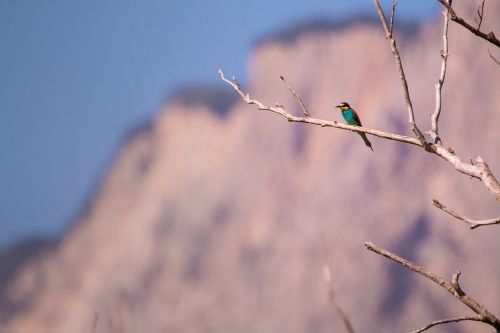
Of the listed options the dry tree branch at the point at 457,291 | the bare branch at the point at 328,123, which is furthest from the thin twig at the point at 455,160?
the dry tree branch at the point at 457,291

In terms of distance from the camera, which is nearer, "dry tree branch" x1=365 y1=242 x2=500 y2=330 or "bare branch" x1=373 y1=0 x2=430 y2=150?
"dry tree branch" x1=365 y1=242 x2=500 y2=330

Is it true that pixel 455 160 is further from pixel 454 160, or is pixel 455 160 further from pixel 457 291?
pixel 457 291

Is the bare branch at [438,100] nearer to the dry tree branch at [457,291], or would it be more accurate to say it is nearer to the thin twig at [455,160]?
the thin twig at [455,160]

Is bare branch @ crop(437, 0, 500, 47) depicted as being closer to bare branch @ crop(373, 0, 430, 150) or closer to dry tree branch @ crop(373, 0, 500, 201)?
dry tree branch @ crop(373, 0, 500, 201)

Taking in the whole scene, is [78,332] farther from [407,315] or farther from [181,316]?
[407,315]

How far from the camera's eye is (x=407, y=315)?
24312 millimetres

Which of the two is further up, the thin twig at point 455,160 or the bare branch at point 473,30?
the bare branch at point 473,30

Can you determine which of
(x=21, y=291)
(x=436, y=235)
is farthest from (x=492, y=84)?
(x=21, y=291)

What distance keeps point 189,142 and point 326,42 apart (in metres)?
7.21

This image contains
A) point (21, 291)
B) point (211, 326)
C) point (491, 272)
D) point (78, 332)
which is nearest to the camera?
point (491, 272)

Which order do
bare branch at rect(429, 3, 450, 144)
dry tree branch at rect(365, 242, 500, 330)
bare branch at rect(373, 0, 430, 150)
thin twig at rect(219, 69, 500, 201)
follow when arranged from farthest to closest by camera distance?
bare branch at rect(429, 3, 450, 144), bare branch at rect(373, 0, 430, 150), thin twig at rect(219, 69, 500, 201), dry tree branch at rect(365, 242, 500, 330)

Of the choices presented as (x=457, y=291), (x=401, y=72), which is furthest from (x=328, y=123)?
(x=457, y=291)

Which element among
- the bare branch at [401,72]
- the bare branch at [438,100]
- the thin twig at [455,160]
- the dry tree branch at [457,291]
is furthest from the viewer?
the bare branch at [438,100]

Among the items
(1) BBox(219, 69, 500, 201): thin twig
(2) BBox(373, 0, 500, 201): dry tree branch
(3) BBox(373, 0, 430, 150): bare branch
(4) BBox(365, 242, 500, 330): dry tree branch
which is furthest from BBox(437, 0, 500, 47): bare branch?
(4) BBox(365, 242, 500, 330): dry tree branch
